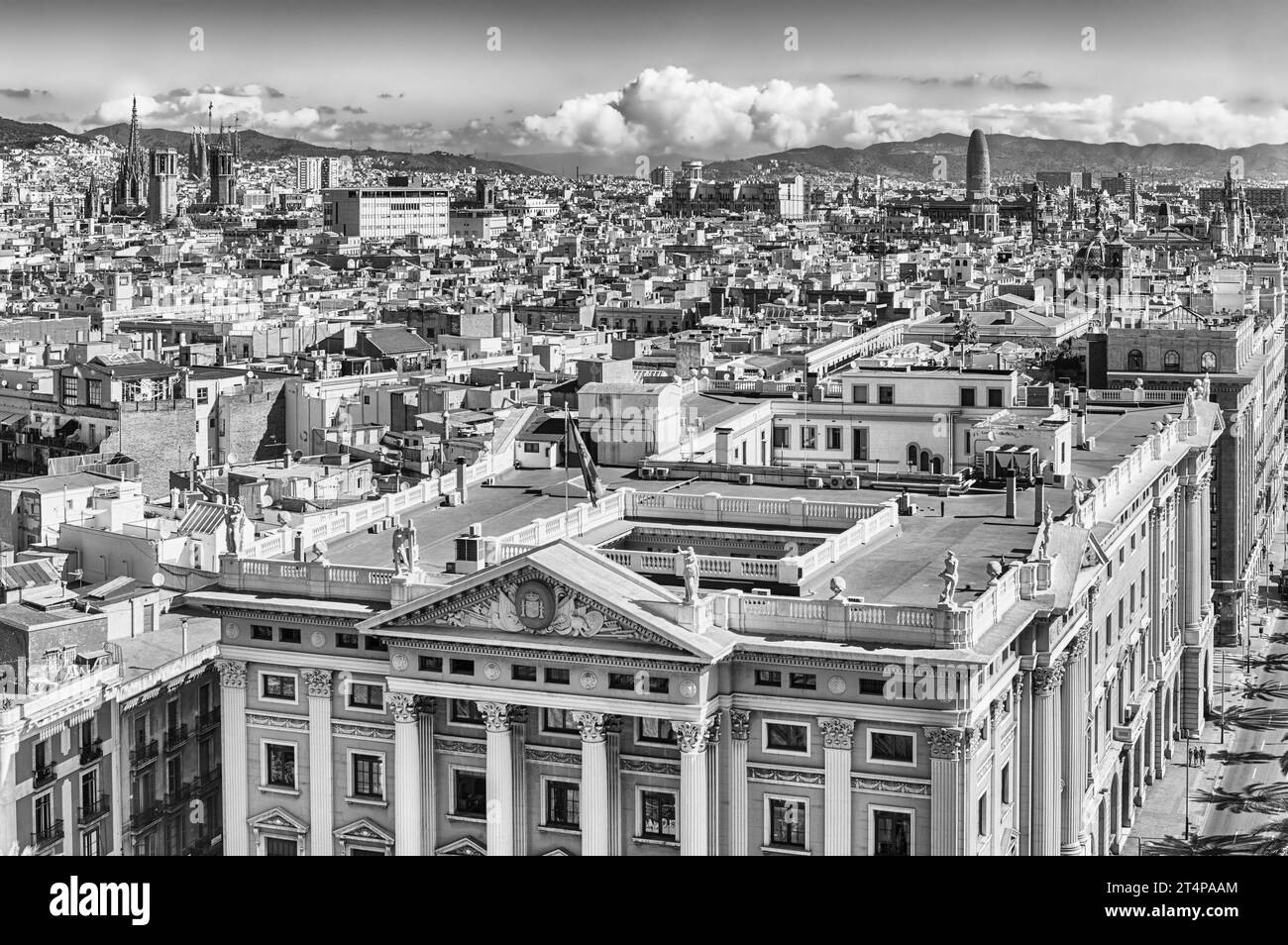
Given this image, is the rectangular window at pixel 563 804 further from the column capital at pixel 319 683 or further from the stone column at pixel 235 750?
the stone column at pixel 235 750

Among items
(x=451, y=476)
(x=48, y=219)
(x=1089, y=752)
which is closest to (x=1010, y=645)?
(x=1089, y=752)

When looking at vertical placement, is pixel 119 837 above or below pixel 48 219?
below

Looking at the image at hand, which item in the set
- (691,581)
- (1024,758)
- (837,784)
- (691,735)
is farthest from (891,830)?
(1024,758)

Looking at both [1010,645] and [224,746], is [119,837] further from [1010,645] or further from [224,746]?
[1010,645]

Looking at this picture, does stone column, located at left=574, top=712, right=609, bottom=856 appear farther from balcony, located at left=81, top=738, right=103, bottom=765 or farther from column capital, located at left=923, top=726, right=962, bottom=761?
balcony, located at left=81, top=738, right=103, bottom=765

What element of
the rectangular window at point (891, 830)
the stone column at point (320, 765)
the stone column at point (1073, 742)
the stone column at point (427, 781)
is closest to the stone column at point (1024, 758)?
the stone column at point (1073, 742)

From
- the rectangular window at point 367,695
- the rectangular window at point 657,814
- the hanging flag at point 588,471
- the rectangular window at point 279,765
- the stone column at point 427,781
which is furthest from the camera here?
the hanging flag at point 588,471
